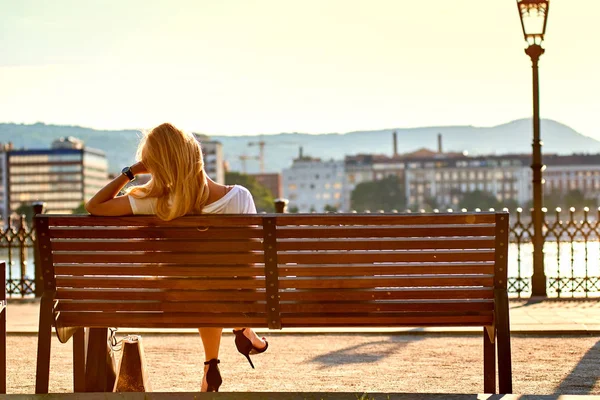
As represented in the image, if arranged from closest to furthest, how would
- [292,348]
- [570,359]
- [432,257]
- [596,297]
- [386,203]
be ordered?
[432,257] → [570,359] → [292,348] → [596,297] → [386,203]

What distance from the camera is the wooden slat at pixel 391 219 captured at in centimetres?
460

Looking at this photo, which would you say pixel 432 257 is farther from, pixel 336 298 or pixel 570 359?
pixel 570 359

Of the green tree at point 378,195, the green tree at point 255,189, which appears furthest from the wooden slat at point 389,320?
the green tree at point 378,195

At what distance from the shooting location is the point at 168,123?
4.84 m

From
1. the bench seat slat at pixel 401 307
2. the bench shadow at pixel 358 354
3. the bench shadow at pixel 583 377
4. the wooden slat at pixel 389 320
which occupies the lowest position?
the bench shadow at pixel 358 354

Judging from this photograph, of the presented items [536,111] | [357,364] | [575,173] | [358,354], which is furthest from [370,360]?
[575,173]

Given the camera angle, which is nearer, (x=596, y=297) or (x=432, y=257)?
(x=432, y=257)

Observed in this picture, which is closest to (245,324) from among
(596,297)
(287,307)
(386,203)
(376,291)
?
(287,307)

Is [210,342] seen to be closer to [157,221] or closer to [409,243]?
[157,221]

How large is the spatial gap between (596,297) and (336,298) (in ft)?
26.9

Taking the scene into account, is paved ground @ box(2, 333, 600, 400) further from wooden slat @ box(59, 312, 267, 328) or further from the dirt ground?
wooden slat @ box(59, 312, 267, 328)

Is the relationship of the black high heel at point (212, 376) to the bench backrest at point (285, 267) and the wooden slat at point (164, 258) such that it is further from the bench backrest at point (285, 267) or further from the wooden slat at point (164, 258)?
the wooden slat at point (164, 258)

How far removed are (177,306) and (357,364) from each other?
2676 millimetres

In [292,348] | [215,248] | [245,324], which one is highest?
[215,248]
